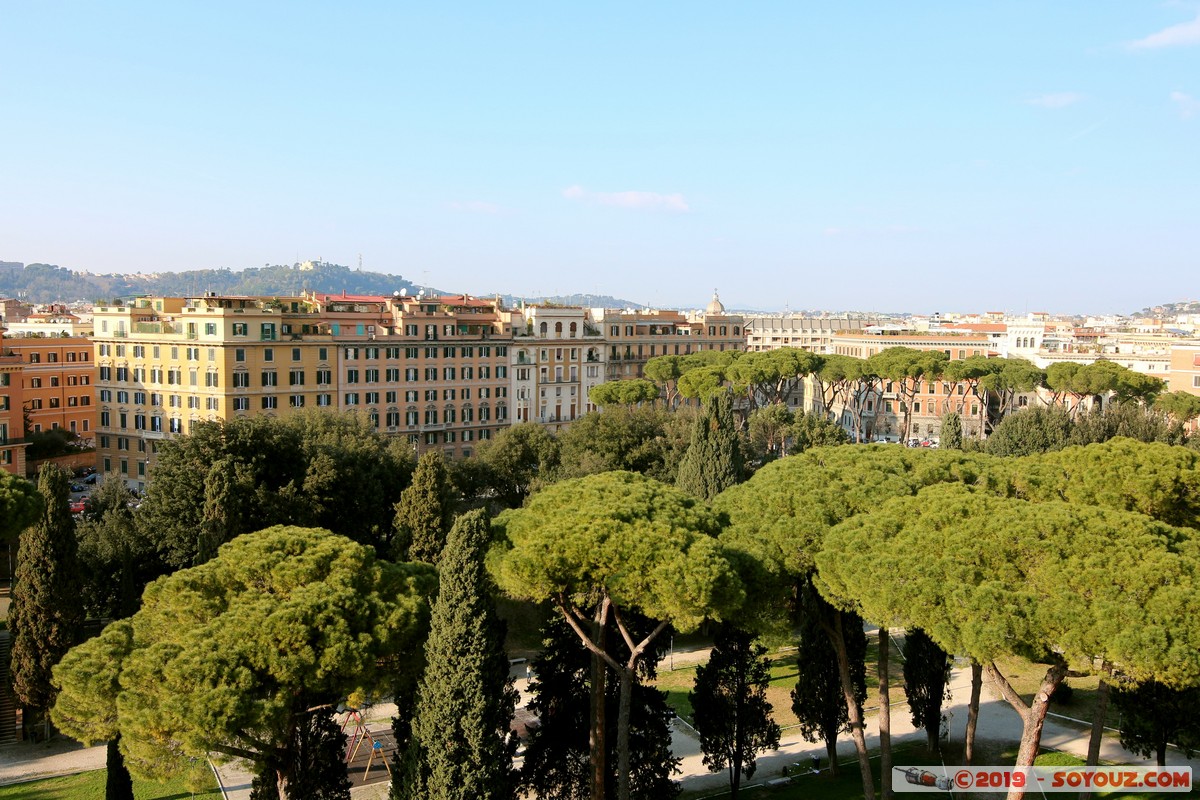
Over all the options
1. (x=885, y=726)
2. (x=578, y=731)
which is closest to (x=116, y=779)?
(x=578, y=731)

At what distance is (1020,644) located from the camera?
58.4ft

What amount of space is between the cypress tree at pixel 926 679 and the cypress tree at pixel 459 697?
41.5 ft

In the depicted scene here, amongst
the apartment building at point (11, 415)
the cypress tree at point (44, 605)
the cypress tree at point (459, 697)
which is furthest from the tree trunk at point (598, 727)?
the apartment building at point (11, 415)

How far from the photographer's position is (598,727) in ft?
73.6

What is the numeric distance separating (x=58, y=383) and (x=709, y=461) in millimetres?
48116

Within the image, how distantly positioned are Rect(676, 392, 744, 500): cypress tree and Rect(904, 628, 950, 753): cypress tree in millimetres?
15328

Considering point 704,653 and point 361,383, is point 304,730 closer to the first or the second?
point 704,653

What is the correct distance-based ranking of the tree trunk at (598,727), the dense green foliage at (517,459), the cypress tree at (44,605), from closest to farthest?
the tree trunk at (598,727)
the cypress tree at (44,605)
the dense green foliage at (517,459)

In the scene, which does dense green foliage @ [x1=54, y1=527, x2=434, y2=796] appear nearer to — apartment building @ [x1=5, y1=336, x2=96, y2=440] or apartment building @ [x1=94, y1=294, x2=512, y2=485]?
apartment building @ [x1=94, y1=294, x2=512, y2=485]

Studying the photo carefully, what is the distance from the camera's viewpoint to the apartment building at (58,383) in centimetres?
6369

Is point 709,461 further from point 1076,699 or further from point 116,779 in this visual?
point 116,779

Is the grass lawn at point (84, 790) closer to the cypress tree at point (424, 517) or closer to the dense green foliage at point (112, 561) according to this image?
the dense green foliage at point (112, 561)

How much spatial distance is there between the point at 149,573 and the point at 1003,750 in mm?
28025

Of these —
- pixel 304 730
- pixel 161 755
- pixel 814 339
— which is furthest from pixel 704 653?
pixel 814 339
